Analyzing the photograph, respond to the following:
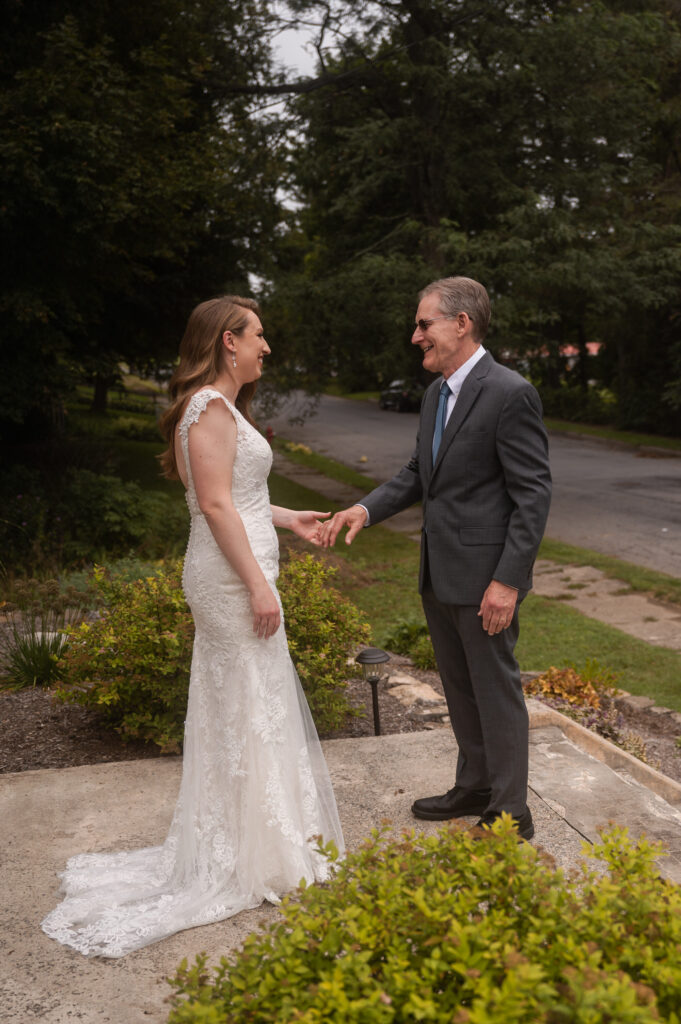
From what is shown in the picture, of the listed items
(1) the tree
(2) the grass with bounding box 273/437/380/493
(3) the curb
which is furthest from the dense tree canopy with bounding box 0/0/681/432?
(3) the curb

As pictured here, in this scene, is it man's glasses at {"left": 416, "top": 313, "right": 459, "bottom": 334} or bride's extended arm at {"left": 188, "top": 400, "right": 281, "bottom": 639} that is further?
man's glasses at {"left": 416, "top": 313, "right": 459, "bottom": 334}

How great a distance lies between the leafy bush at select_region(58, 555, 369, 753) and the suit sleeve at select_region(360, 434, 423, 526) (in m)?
0.86

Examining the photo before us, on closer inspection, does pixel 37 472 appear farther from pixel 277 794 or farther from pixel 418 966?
pixel 418 966

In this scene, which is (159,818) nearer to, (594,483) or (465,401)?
(465,401)

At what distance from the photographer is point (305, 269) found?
16.5 m

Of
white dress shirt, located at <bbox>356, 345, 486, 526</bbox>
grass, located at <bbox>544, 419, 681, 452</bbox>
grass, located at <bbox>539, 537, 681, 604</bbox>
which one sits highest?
white dress shirt, located at <bbox>356, 345, 486, 526</bbox>

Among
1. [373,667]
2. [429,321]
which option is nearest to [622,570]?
[373,667]

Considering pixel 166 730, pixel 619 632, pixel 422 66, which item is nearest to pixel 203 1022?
pixel 166 730

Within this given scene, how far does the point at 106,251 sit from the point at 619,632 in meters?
7.77

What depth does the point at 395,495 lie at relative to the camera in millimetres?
3977

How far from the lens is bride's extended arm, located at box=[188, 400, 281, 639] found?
305cm

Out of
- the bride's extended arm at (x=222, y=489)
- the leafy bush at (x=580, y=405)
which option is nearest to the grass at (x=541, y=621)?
the bride's extended arm at (x=222, y=489)

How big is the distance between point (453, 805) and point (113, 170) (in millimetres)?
9010

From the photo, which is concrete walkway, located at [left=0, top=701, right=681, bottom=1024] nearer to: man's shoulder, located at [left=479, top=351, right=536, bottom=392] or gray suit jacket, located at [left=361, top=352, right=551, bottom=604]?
gray suit jacket, located at [left=361, top=352, right=551, bottom=604]
